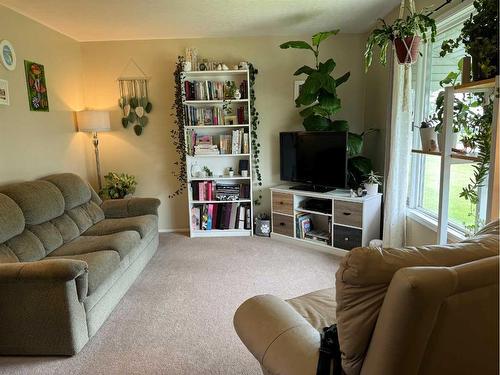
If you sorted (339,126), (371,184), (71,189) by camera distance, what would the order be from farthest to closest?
(339,126) → (371,184) → (71,189)

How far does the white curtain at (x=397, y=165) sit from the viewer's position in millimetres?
3191

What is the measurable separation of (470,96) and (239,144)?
259cm

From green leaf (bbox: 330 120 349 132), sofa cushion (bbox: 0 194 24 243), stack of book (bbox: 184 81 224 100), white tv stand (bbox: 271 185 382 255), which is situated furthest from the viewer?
stack of book (bbox: 184 81 224 100)

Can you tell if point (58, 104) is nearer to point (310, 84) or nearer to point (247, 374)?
point (310, 84)

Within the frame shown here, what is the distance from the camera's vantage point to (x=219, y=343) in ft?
7.36

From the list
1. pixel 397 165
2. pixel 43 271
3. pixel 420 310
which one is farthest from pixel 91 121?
pixel 420 310

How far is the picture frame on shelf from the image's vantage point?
3.03 metres

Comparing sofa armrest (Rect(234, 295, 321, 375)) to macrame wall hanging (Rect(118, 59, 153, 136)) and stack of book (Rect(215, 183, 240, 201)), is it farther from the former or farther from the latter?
macrame wall hanging (Rect(118, 59, 153, 136))

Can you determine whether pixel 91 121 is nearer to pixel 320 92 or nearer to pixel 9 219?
pixel 9 219

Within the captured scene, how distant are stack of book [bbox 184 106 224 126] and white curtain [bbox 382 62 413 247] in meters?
1.97

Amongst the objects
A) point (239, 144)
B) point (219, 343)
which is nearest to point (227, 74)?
point (239, 144)

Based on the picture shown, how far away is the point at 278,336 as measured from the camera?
1.33 m

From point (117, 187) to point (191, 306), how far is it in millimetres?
2130

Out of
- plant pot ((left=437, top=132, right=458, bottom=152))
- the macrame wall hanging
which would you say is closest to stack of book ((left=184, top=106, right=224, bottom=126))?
the macrame wall hanging
